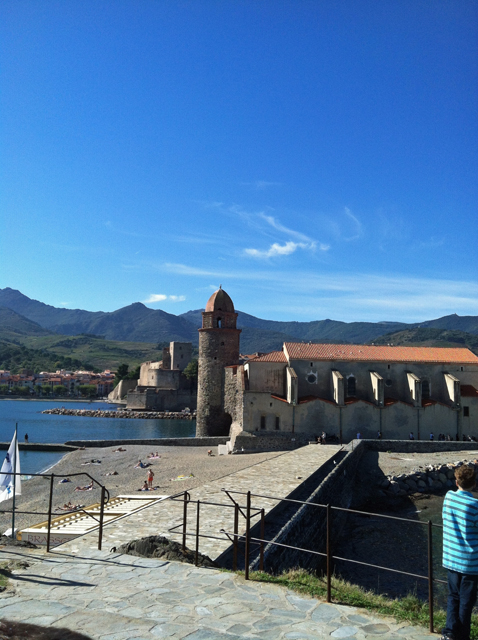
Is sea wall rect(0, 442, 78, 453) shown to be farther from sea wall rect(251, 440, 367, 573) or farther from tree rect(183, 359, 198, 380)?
tree rect(183, 359, 198, 380)

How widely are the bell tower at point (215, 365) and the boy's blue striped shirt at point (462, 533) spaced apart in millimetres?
35015

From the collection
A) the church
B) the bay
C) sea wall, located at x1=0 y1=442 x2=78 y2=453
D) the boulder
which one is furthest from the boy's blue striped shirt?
sea wall, located at x1=0 y1=442 x2=78 y2=453

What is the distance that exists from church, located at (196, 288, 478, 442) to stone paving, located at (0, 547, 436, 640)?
26547mm

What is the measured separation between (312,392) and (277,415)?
329 cm

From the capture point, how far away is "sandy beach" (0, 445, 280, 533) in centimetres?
2234

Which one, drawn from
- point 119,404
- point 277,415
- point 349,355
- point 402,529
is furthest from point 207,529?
point 119,404

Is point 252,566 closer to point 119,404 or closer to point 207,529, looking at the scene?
point 207,529

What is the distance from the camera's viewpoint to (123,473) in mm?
28297

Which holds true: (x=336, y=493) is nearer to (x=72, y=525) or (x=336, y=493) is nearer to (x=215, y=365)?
(x=72, y=525)

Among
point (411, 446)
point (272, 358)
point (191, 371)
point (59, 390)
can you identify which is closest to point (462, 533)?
point (411, 446)

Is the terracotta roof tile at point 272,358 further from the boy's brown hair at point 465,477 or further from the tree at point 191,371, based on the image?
the tree at point 191,371

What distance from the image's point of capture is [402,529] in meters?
19.5

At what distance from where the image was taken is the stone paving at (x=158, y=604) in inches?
187

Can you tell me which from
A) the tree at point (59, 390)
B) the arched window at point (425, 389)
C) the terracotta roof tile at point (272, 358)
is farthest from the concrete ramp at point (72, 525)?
the tree at point (59, 390)
